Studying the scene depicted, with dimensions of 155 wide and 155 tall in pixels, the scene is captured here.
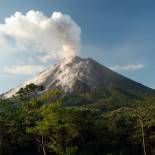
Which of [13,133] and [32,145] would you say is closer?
[13,133]

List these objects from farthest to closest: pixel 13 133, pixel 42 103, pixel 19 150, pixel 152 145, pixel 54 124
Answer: pixel 152 145 < pixel 19 150 < pixel 13 133 < pixel 42 103 < pixel 54 124

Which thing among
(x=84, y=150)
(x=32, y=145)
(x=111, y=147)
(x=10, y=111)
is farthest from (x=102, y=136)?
(x=10, y=111)

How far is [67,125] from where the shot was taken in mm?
39875

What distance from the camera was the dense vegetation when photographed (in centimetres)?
4034

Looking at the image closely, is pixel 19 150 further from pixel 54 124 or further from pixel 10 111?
pixel 54 124

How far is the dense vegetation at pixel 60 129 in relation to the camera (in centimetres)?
4034

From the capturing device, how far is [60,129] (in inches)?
1672

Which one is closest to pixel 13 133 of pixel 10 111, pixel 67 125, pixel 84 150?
pixel 10 111

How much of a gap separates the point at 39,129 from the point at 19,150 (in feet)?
93.9

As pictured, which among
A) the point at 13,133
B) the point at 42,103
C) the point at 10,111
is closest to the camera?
the point at 42,103

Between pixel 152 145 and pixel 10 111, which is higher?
pixel 10 111

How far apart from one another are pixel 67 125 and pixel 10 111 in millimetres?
13988

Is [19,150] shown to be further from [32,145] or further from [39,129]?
[39,129]

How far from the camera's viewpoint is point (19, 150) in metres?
67.0
